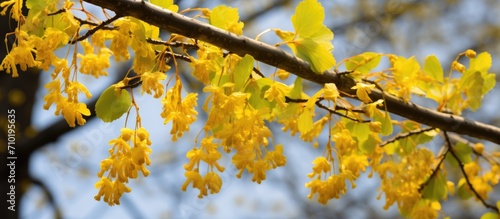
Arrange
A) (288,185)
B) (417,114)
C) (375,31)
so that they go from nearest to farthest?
(417,114), (375,31), (288,185)

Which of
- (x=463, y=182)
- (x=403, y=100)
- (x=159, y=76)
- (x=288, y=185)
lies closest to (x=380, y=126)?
(x=403, y=100)

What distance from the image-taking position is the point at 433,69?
1.55 m

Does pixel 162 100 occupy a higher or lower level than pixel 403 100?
higher

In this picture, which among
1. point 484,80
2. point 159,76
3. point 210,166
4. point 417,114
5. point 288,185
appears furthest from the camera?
point 288,185

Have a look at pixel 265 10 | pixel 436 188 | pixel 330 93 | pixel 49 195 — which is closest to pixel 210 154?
pixel 330 93

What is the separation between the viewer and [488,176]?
5.97 ft

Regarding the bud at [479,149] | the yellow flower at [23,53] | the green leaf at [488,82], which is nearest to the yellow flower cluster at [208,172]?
A: the yellow flower at [23,53]

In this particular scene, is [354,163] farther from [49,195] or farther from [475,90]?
[49,195]

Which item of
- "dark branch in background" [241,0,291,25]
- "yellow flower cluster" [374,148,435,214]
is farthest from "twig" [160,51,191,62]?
"dark branch in background" [241,0,291,25]

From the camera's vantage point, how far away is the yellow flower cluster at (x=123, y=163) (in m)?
1.11

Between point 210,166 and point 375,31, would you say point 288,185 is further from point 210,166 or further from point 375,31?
point 210,166

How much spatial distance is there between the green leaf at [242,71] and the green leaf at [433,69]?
0.59 meters

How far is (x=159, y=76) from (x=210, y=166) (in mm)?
234

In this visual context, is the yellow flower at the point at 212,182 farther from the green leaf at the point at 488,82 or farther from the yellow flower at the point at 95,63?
the green leaf at the point at 488,82
